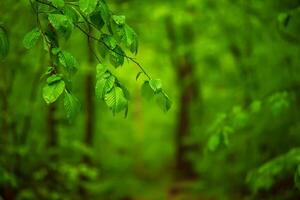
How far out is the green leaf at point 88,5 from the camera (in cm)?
248

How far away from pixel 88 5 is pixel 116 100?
62 centimetres

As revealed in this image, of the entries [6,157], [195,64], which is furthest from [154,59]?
[6,157]

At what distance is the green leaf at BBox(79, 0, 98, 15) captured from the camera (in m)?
2.48

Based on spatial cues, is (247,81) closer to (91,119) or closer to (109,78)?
(91,119)

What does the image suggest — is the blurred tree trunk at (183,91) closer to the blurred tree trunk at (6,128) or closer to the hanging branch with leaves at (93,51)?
the blurred tree trunk at (6,128)

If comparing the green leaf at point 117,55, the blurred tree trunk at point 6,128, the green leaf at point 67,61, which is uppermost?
the blurred tree trunk at point 6,128

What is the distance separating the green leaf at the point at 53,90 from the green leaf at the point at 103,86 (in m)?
0.21

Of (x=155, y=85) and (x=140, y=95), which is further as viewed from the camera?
(x=140, y=95)

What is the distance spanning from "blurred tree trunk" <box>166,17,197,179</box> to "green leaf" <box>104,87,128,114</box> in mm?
14073

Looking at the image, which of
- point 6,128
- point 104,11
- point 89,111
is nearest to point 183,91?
point 89,111

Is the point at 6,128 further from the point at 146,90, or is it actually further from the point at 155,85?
the point at 155,85

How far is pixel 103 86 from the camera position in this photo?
2.48 metres

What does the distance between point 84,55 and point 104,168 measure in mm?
4179

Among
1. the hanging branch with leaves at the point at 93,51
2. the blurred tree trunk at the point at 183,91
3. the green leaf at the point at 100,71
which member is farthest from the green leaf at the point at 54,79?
the blurred tree trunk at the point at 183,91
